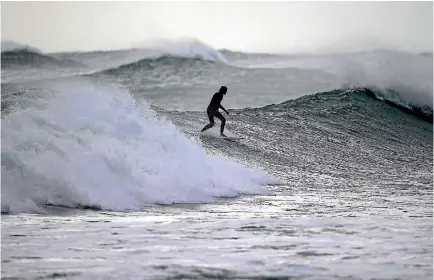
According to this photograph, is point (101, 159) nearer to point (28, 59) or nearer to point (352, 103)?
point (352, 103)

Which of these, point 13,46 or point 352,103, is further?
point 13,46

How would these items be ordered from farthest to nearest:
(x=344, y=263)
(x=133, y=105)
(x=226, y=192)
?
(x=133, y=105), (x=226, y=192), (x=344, y=263)

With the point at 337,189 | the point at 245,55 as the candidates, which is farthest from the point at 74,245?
the point at 245,55

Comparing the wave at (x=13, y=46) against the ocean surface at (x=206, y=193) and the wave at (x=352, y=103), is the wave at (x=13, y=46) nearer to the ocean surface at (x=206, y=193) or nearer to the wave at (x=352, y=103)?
the wave at (x=352, y=103)

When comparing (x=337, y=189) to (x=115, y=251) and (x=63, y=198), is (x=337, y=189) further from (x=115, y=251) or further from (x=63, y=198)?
(x=115, y=251)

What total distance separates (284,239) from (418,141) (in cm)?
1678

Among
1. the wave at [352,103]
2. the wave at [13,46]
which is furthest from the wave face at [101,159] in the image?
the wave at [13,46]

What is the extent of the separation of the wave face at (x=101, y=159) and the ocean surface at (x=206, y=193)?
27 mm

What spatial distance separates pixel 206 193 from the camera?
423 inches

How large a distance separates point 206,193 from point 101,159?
1.66 m

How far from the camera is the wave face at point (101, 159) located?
896 cm

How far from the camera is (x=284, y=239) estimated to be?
676 cm

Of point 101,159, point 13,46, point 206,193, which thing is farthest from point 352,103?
point 13,46

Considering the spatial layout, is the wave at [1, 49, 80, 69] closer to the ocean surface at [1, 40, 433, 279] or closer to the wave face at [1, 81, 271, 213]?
the ocean surface at [1, 40, 433, 279]
